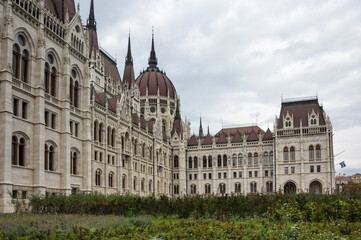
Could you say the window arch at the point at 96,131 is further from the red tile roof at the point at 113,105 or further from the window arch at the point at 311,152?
the window arch at the point at 311,152

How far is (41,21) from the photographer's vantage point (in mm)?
36250

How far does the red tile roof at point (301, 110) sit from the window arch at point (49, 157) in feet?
183

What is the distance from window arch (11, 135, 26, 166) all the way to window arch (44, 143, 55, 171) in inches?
122

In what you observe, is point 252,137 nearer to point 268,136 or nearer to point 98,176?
point 268,136

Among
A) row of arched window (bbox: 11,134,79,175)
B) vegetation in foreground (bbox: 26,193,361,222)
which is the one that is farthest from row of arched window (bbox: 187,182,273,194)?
vegetation in foreground (bbox: 26,193,361,222)

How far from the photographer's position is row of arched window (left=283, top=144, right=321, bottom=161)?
261 ft

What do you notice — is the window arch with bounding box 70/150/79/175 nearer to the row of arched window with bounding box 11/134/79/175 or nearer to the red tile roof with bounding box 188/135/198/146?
the row of arched window with bounding box 11/134/79/175

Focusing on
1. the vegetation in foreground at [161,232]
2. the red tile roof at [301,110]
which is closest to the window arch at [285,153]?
the red tile roof at [301,110]

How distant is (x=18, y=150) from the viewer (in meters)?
32.9

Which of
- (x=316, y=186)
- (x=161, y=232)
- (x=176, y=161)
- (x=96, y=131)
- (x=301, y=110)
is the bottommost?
Result: (x=316, y=186)

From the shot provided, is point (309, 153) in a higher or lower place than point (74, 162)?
higher

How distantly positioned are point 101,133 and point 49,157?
17172mm

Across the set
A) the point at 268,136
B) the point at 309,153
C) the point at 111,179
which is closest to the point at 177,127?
the point at 268,136

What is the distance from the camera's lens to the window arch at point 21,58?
1320 inches
